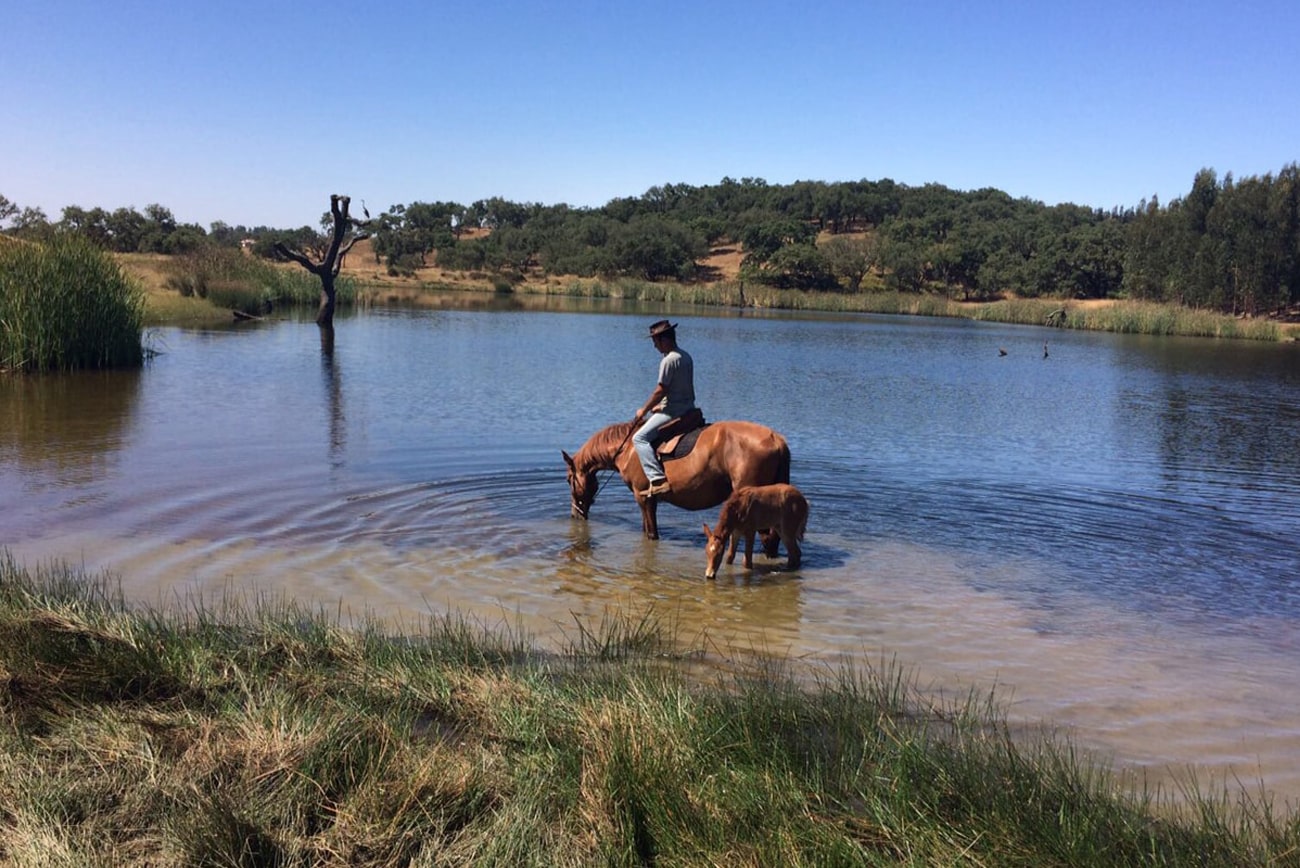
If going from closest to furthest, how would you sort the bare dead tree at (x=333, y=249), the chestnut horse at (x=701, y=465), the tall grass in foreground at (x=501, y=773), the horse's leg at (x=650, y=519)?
the tall grass in foreground at (x=501, y=773) < the chestnut horse at (x=701, y=465) < the horse's leg at (x=650, y=519) < the bare dead tree at (x=333, y=249)

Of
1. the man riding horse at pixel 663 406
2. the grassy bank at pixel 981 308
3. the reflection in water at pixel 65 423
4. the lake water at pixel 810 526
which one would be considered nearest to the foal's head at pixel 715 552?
the lake water at pixel 810 526

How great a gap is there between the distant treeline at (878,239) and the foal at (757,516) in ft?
70.6

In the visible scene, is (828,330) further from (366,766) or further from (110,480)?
(366,766)

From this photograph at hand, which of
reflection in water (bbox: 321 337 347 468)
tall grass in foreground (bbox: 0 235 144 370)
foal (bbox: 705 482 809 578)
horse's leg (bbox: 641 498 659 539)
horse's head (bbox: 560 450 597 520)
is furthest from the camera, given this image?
tall grass in foreground (bbox: 0 235 144 370)

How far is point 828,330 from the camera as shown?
1959 inches

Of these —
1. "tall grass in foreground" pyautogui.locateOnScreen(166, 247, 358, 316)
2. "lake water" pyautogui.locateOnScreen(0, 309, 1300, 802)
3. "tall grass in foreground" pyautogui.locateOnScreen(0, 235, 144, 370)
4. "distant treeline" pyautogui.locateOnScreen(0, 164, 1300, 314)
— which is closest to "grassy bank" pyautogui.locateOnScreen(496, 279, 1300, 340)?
"distant treeline" pyautogui.locateOnScreen(0, 164, 1300, 314)

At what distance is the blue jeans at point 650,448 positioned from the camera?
33.3 ft

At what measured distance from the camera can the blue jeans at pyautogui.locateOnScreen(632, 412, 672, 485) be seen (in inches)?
399

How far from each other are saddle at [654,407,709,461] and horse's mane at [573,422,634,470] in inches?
22.9

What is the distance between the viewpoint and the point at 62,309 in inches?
794

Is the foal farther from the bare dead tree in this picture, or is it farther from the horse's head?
the bare dead tree

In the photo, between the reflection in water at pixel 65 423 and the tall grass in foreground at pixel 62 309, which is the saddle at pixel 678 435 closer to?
the reflection in water at pixel 65 423

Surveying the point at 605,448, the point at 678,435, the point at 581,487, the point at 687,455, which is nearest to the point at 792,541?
the point at 687,455

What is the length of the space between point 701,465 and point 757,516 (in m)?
1.18
